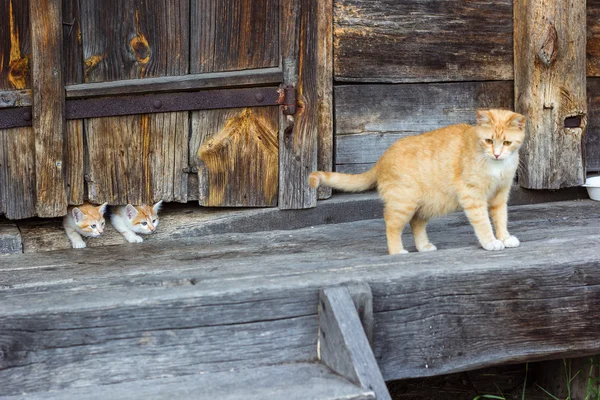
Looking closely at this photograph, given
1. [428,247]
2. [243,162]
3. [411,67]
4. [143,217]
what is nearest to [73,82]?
[143,217]

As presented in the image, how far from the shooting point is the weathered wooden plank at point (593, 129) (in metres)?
4.66

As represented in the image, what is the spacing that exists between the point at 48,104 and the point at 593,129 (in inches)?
130

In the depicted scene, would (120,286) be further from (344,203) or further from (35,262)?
(344,203)

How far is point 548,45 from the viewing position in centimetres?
429

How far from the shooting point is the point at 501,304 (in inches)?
103

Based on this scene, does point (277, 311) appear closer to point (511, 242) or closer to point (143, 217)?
point (511, 242)

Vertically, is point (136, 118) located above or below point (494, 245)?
above

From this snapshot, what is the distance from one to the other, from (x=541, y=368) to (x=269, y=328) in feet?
6.44

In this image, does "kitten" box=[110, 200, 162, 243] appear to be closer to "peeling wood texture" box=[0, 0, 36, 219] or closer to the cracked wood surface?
"peeling wood texture" box=[0, 0, 36, 219]

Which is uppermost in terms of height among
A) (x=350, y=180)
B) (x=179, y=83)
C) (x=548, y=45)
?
(x=548, y=45)

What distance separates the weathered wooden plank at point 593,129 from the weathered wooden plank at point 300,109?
1827 millimetres

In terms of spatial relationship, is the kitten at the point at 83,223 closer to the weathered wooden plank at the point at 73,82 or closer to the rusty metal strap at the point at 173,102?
the weathered wooden plank at the point at 73,82

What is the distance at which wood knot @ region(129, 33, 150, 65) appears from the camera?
3930mm

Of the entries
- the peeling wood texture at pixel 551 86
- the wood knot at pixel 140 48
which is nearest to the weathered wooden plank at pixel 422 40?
the peeling wood texture at pixel 551 86
